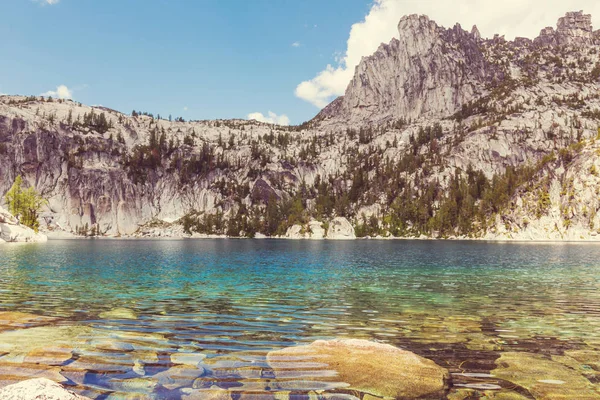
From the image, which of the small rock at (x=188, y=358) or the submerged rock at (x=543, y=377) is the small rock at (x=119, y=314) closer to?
the small rock at (x=188, y=358)

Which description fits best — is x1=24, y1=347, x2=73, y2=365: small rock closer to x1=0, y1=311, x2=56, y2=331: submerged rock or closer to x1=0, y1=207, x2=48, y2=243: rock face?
x1=0, y1=311, x2=56, y2=331: submerged rock

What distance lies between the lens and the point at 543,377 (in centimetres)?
1113

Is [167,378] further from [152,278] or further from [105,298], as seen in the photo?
[152,278]

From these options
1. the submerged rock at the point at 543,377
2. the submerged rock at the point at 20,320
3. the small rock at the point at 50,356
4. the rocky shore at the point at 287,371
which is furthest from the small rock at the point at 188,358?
the submerged rock at the point at 543,377

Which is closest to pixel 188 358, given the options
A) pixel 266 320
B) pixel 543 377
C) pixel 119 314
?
pixel 266 320

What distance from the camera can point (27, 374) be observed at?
411 inches

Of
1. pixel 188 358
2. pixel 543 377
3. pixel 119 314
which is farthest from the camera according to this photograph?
pixel 119 314

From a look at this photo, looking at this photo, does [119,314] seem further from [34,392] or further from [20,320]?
[34,392]

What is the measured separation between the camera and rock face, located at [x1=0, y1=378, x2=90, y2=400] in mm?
6190

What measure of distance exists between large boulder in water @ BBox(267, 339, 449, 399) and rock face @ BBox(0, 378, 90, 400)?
613 cm

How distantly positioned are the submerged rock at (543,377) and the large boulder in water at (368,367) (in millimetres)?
2015

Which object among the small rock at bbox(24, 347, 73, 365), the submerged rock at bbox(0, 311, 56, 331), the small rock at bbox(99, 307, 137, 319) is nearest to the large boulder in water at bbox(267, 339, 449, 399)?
the small rock at bbox(24, 347, 73, 365)

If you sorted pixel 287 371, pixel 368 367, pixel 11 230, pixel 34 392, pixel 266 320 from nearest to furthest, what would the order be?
pixel 34 392 < pixel 287 371 < pixel 368 367 < pixel 266 320 < pixel 11 230

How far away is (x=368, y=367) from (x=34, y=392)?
870 centimetres
